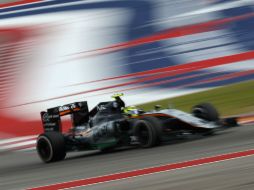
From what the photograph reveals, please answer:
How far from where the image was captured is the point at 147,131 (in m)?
9.81

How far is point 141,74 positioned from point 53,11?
4.78 metres

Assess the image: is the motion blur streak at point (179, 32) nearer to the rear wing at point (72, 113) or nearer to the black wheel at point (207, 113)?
the rear wing at point (72, 113)

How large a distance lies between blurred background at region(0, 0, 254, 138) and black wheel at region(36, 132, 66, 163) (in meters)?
5.84

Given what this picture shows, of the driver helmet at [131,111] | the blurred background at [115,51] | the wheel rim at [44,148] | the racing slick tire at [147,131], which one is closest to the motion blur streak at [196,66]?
the blurred background at [115,51]

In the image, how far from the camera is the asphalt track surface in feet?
20.8

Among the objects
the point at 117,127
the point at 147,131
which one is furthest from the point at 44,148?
the point at 147,131

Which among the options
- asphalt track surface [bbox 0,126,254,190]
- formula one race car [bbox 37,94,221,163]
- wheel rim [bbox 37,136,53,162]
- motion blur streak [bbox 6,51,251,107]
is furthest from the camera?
motion blur streak [bbox 6,51,251,107]

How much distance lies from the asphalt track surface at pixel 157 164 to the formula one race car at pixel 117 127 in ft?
0.60

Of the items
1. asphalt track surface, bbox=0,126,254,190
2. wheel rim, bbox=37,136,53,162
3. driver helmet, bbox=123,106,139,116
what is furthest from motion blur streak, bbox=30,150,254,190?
wheel rim, bbox=37,136,53,162

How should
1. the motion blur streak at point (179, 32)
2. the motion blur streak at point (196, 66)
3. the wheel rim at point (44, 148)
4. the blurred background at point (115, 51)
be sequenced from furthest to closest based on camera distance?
1. the motion blur streak at point (179, 32)
2. the motion blur streak at point (196, 66)
3. the blurred background at point (115, 51)
4. the wheel rim at point (44, 148)

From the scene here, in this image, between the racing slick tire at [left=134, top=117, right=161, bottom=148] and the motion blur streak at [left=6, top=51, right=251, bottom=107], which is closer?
the racing slick tire at [left=134, top=117, right=161, bottom=148]

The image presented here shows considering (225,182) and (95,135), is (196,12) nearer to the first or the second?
(95,135)

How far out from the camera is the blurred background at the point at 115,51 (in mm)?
18219

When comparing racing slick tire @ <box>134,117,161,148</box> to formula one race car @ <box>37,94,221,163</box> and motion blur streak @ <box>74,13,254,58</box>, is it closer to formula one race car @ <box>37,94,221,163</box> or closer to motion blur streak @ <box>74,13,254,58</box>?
formula one race car @ <box>37,94,221,163</box>
